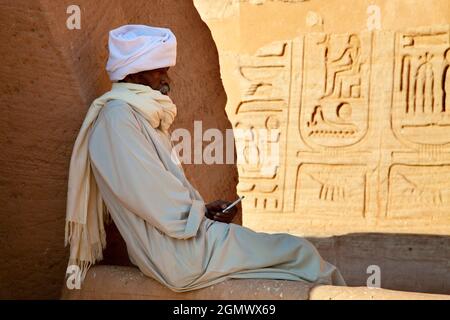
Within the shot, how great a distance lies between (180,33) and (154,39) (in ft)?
4.92

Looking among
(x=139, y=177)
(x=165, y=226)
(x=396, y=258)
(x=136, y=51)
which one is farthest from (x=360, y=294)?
(x=396, y=258)

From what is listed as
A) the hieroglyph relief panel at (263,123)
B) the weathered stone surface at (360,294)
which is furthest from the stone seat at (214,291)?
the hieroglyph relief panel at (263,123)

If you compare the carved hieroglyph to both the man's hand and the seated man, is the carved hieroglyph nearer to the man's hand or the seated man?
the man's hand

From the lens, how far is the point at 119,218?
3.61 meters

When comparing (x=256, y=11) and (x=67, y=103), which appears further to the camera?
(x=256, y=11)

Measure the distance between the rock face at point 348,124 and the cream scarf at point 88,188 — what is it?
4.07m

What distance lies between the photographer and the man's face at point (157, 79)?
12.6 feet

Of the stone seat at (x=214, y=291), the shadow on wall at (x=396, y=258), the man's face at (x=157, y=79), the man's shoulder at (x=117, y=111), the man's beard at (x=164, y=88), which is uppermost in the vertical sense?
the man's face at (x=157, y=79)

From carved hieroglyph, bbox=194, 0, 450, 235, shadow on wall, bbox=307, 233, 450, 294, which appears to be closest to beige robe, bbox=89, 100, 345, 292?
shadow on wall, bbox=307, 233, 450, 294

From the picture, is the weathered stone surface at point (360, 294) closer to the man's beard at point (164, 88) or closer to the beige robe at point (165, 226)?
the beige robe at point (165, 226)

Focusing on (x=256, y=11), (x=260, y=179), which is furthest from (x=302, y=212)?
(x=256, y=11)

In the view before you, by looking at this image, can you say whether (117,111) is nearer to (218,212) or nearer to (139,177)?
(139,177)

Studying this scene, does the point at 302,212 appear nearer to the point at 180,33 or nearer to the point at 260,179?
the point at 260,179

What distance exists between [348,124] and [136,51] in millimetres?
4512
